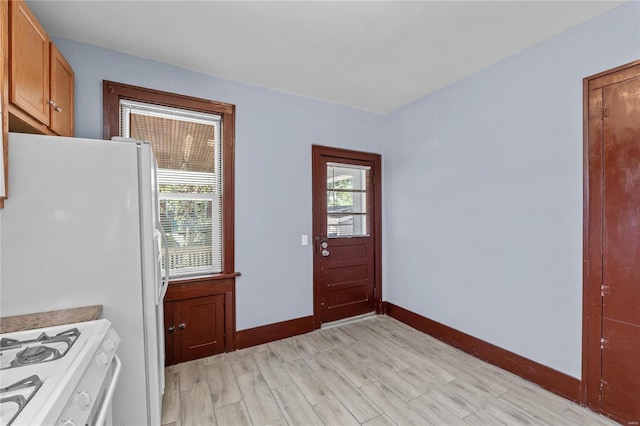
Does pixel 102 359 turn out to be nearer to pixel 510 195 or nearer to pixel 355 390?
pixel 355 390

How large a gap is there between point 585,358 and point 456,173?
5.84 ft

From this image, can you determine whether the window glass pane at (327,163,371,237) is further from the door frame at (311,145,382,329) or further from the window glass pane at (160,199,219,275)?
the window glass pane at (160,199,219,275)

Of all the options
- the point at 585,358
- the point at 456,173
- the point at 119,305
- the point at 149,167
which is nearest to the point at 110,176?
the point at 149,167

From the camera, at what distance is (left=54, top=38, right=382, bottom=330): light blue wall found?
9.11 ft

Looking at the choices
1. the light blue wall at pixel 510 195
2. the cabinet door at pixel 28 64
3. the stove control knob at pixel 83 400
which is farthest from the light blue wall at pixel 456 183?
the stove control knob at pixel 83 400

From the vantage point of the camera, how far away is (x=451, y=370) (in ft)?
7.98

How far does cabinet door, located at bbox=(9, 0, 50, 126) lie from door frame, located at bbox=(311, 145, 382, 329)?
7.40ft

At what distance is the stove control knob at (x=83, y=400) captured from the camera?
874 mm

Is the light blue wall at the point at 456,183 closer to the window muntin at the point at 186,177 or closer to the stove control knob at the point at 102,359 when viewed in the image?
the window muntin at the point at 186,177

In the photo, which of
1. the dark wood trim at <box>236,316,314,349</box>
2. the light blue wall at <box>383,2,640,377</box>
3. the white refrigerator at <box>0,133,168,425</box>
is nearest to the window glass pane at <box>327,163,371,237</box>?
the light blue wall at <box>383,2,640,377</box>

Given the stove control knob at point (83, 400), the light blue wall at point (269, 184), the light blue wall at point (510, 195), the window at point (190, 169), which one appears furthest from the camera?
the light blue wall at point (269, 184)

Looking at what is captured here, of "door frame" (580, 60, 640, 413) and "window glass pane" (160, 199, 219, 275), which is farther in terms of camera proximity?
"window glass pane" (160, 199, 219, 275)

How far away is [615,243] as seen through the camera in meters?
1.86

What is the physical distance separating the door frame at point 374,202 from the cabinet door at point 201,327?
108 cm
